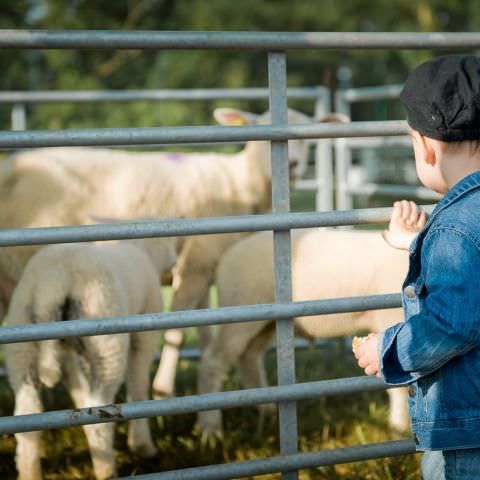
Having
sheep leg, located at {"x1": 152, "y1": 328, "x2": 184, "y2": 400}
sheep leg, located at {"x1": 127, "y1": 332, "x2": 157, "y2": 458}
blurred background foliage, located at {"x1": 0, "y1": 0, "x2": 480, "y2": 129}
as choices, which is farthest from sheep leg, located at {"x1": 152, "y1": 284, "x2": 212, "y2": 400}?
blurred background foliage, located at {"x1": 0, "y1": 0, "x2": 480, "y2": 129}

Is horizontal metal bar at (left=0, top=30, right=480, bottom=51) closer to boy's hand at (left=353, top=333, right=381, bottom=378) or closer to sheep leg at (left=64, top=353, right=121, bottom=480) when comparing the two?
boy's hand at (left=353, top=333, right=381, bottom=378)

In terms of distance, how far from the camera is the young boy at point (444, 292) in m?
1.94

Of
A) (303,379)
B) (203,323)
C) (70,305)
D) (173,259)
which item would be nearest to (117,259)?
(70,305)

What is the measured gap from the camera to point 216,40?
271 centimetres

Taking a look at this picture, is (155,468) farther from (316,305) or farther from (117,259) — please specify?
(316,305)

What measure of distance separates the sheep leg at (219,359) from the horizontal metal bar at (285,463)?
142 centimetres

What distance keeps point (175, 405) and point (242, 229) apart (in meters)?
0.59

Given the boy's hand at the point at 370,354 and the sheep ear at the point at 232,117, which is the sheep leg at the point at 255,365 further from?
the boy's hand at the point at 370,354

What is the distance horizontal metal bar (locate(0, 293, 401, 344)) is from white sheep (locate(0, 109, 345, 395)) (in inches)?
93.1

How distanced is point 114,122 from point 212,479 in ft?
51.5

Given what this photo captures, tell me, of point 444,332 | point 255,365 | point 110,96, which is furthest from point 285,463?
point 110,96

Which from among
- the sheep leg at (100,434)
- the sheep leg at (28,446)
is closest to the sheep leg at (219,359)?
the sheep leg at (100,434)

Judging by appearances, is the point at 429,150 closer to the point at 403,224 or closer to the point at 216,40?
the point at 403,224

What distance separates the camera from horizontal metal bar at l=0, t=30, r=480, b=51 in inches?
102
